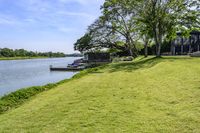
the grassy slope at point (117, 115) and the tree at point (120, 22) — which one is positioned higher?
the tree at point (120, 22)

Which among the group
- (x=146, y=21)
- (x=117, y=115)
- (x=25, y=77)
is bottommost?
(x=25, y=77)

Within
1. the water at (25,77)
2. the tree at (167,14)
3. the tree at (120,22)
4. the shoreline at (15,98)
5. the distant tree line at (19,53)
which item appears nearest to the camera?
the shoreline at (15,98)

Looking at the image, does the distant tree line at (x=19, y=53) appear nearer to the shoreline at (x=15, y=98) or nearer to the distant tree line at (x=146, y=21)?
the distant tree line at (x=146, y=21)

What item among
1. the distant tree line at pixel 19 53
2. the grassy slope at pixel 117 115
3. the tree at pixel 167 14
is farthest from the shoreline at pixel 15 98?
the distant tree line at pixel 19 53

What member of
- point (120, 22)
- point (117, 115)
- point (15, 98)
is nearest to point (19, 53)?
point (120, 22)

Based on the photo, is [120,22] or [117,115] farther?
[120,22]

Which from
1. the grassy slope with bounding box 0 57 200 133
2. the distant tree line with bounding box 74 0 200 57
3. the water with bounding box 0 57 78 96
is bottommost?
the water with bounding box 0 57 78 96

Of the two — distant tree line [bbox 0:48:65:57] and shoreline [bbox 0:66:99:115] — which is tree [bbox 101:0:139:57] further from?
distant tree line [bbox 0:48:65:57]

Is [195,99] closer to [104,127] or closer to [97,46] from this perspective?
[104,127]

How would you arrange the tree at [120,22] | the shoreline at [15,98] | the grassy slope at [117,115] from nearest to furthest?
1. the grassy slope at [117,115]
2. the shoreline at [15,98]
3. the tree at [120,22]

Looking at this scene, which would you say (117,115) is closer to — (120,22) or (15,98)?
(15,98)

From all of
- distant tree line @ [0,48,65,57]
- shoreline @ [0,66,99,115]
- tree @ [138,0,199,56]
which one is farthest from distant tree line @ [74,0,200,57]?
distant tree line @ [0,48,65,57]

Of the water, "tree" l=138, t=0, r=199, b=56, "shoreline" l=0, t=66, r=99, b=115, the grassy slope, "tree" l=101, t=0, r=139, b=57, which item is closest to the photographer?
the grassy slope

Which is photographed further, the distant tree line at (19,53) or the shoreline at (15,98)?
the distant tree line at (19,53)
